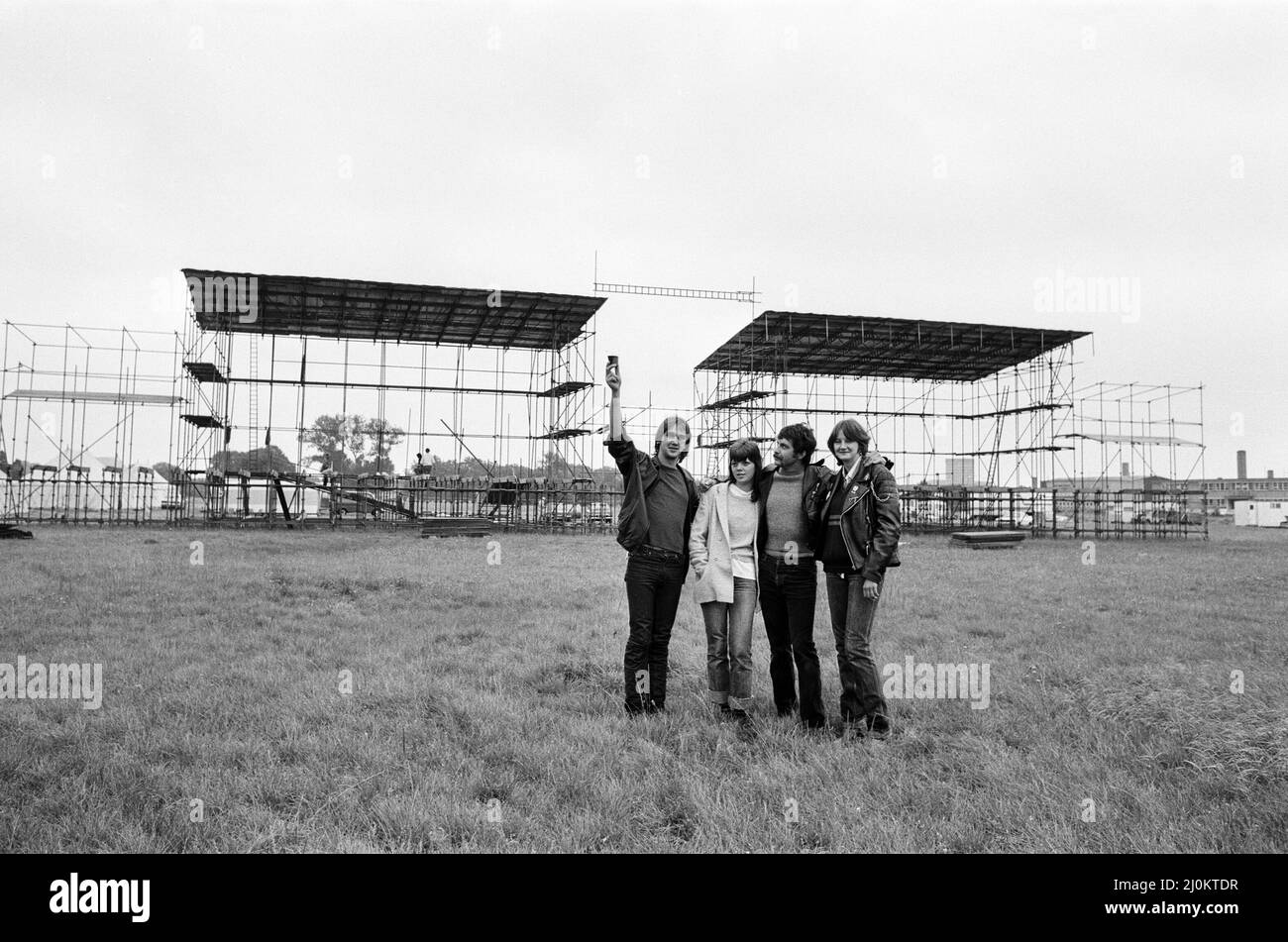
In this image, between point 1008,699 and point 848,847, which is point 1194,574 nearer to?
point 1008,699

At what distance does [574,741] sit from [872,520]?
210cm

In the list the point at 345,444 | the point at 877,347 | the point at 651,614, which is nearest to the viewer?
the point at 651,614

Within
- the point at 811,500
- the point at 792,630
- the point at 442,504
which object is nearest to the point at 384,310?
the point at 442,504

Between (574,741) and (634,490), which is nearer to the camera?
(574,741)

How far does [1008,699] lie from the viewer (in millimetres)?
5195

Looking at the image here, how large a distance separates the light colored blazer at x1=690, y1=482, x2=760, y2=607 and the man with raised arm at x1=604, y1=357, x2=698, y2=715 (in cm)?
9

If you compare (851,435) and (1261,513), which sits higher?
(851,435)

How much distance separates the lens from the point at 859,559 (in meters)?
4.40

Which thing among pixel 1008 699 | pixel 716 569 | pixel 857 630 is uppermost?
pixel 716 569

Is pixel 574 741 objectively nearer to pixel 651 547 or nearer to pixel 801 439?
pixel 651 547

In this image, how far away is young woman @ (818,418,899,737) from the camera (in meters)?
4.38

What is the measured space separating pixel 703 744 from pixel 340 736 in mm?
1936

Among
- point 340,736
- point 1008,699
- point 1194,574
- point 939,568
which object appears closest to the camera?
point 340,736
